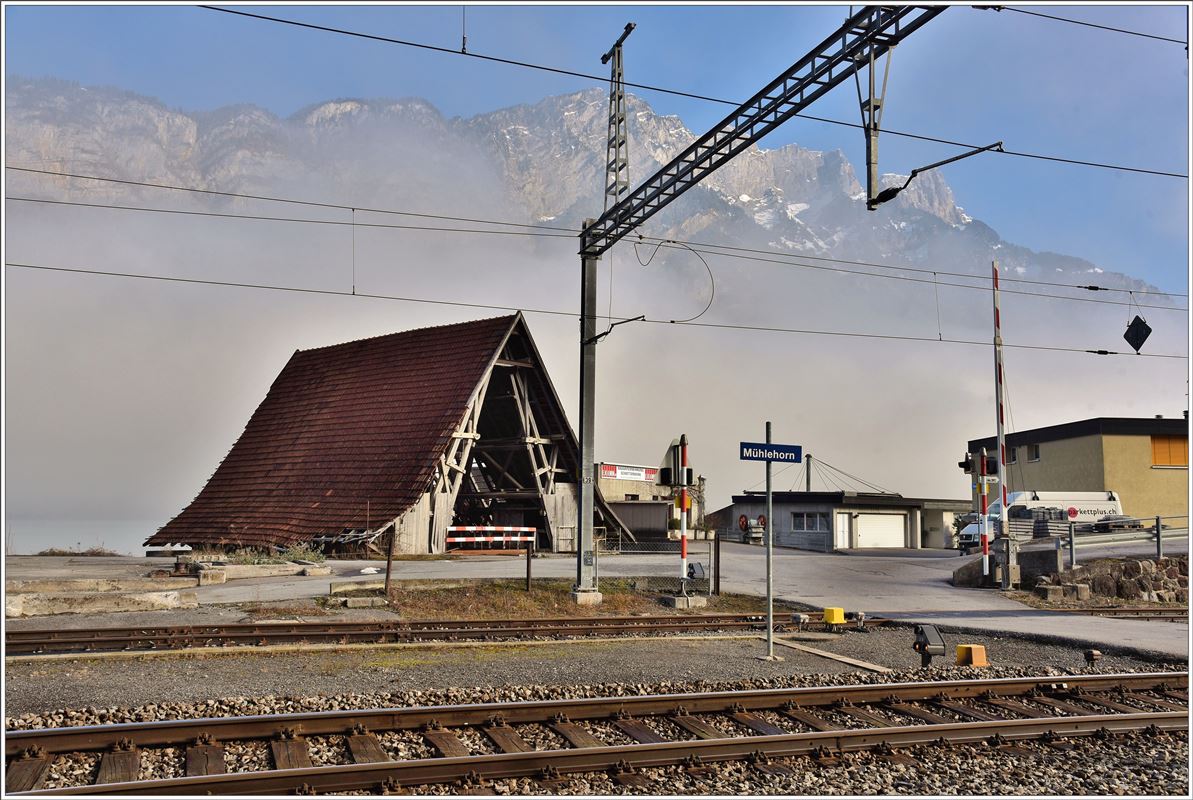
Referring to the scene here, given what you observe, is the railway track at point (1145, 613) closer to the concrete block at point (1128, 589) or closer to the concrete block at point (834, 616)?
the concrete block at point (1128, 589)

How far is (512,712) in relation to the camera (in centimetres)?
821

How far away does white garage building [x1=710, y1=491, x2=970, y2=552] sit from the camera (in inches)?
1702

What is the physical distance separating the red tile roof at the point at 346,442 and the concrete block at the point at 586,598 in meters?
9.69

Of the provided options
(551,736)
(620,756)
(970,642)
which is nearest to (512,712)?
(551,736)

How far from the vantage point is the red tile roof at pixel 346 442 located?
27.8 m

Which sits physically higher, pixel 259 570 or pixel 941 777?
pixel 259 570

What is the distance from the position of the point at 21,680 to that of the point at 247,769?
482 centimetres

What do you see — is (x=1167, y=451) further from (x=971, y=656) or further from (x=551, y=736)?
(x=551, y=736)

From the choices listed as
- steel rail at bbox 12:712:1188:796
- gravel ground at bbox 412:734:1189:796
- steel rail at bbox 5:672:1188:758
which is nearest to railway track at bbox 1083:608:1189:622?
steel rail at bbox 5:672:1188:758

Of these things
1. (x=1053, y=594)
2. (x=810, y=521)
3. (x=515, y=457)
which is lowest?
(x=1053, y=594)

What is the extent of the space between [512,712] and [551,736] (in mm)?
511

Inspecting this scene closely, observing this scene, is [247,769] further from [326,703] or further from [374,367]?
[374,367]

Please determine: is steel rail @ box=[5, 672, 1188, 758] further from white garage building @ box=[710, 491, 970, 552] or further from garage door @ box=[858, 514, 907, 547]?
garage door @ box=[858, 514, 907, 547]

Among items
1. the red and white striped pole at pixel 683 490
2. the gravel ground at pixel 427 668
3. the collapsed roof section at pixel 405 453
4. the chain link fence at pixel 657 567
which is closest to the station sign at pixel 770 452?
the gravel ground at pixel 427 668
